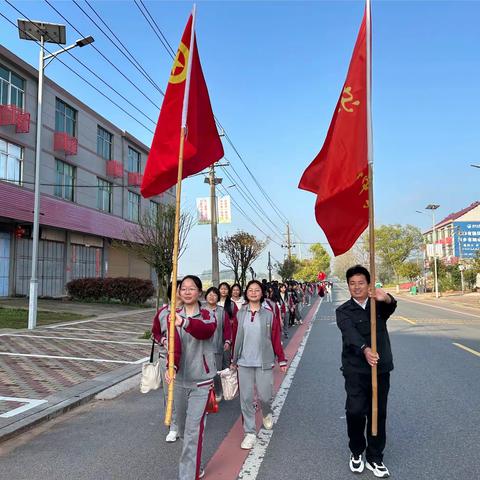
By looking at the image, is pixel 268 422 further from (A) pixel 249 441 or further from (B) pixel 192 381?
(B) pixel 192 381

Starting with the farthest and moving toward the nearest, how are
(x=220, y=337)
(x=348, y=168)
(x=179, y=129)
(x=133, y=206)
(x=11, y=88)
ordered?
(x=133, y=206) < (x=11, y=88) < (x=220, y=337) < (x=179, y=129) < (x=348, y=168)

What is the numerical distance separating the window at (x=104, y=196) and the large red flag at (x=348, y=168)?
95.4ft

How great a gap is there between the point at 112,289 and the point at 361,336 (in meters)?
23.4

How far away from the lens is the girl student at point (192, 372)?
11.5 ft

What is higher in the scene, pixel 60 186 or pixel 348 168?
pixel 60 186

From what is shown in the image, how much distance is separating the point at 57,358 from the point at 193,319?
22.1ft

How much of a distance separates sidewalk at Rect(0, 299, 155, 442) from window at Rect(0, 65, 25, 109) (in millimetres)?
13043

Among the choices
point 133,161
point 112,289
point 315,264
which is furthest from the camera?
point 315,264

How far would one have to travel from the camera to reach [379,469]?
379 cm

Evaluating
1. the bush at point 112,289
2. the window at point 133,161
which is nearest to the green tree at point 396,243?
the window at point 133,161

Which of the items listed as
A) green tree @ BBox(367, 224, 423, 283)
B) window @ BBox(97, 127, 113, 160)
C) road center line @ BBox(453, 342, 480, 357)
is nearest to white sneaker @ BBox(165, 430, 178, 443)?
road center line @ BBox(453, 342, 480, 357)

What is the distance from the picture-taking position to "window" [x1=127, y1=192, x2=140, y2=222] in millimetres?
36312

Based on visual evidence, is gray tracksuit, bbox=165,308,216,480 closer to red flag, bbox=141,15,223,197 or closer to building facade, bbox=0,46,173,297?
red flag, bbox=141,15,223,197

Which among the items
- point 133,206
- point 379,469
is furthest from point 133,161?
point 379,469
